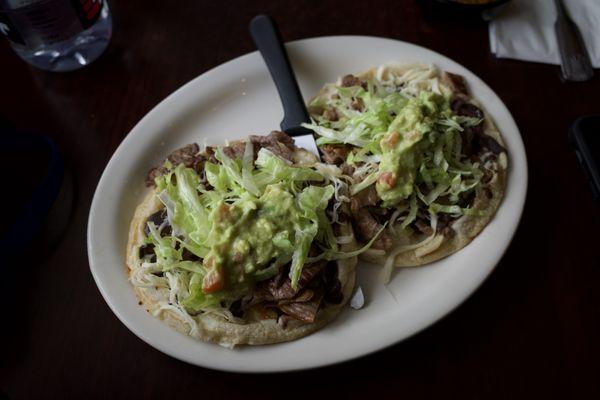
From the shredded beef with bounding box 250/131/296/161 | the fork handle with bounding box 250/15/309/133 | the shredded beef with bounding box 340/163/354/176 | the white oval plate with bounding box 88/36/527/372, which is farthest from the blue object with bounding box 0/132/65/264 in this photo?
the shredded beef with bounding box 340/163/354/176

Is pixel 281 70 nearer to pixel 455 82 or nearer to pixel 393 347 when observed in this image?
pixel 455 82

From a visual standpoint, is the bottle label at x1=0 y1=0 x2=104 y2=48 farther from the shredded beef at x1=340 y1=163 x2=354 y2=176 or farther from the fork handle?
the shredded beef at x1=340 y1=163 x2=354 y2=176

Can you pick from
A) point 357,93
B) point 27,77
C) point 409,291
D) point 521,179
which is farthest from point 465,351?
point 27,77

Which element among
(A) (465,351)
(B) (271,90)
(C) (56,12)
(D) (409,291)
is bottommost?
(A) (465,351)

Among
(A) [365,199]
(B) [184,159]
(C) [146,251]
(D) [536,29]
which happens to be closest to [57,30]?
(B) [184,159]

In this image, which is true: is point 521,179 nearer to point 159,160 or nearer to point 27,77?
point 159,160

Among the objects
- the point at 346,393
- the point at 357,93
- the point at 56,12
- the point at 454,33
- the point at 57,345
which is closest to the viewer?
the point at 346,393

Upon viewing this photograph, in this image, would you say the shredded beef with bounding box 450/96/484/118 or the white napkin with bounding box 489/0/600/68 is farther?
the white napkin with bounding box 489/0/600/68

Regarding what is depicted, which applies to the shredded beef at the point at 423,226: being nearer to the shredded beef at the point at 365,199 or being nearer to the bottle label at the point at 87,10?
the shredded beef at the point at 365,199
